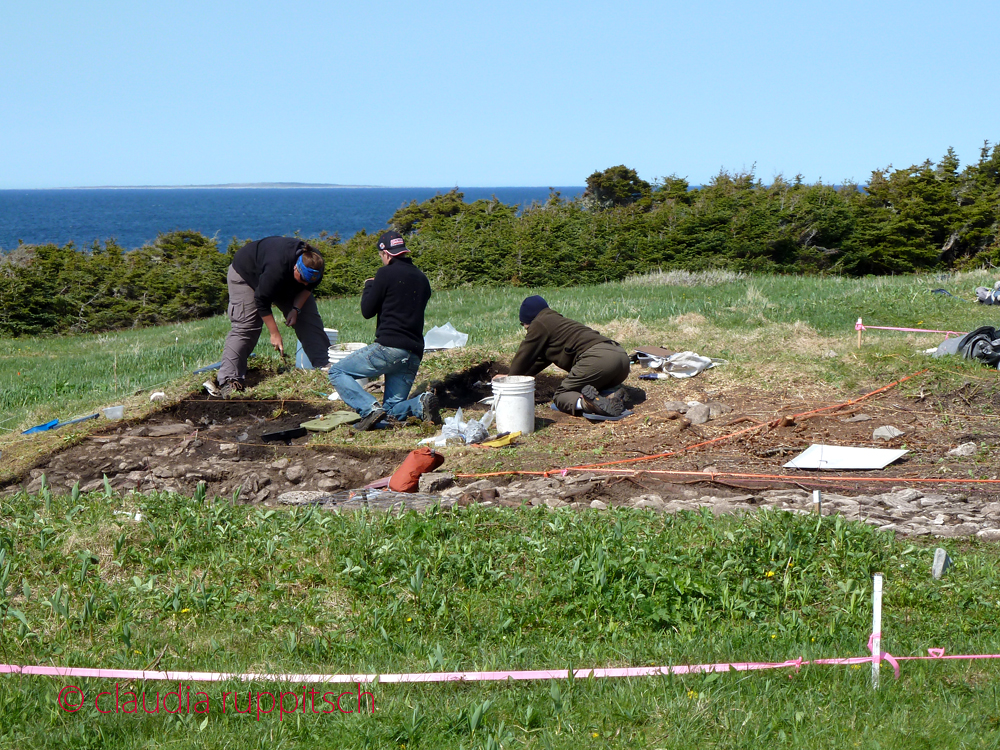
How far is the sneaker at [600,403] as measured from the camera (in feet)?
26.9

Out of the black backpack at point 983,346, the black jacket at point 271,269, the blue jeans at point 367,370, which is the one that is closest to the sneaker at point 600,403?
the blue jeans at point 367,370

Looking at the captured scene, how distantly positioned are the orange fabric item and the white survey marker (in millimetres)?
2674

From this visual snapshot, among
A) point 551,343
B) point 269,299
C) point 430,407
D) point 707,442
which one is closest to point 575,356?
point 551,343

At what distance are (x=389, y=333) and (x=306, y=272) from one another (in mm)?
1258

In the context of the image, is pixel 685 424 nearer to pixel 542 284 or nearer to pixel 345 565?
pixel 345 565

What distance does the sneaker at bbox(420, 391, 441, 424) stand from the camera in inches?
314

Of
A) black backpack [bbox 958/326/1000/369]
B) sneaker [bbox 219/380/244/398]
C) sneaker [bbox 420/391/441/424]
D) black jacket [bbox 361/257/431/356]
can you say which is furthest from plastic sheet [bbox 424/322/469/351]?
black backpack [bbox 958/326/1000/369]

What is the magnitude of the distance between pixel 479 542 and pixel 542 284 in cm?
1895

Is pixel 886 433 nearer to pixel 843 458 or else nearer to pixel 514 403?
pixel 843 458

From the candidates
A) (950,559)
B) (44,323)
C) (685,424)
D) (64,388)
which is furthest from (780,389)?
(44,323)

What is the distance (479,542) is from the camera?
4.61m

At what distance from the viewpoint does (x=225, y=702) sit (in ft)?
10.9

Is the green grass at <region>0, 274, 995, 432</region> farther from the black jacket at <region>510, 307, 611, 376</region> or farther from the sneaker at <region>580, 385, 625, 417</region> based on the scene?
the sneaker at <region>580, 385, 625, 417</region>

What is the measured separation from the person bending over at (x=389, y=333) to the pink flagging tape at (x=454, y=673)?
14.6ft
